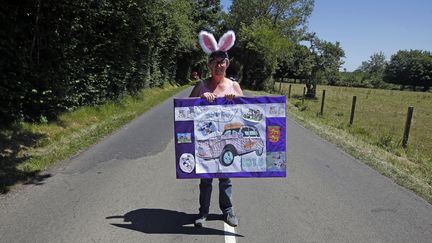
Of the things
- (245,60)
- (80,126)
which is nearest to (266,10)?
(245,60)

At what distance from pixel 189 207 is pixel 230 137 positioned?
4.27 feet

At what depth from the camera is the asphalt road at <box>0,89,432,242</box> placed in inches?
169

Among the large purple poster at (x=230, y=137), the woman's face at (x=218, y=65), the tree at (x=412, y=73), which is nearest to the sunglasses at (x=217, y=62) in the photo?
the woman's face at (x=218, y=65)

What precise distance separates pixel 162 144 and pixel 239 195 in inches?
165

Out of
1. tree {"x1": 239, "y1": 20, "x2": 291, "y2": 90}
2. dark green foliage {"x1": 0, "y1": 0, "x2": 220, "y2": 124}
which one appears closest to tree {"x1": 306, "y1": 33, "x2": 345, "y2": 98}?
tree {"x1": 239, "y1": 20, "x2": 291, "y2": 90}

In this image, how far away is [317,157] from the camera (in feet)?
28.6

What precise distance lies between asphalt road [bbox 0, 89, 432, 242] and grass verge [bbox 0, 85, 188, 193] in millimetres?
365

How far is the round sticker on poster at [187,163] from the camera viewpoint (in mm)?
4469

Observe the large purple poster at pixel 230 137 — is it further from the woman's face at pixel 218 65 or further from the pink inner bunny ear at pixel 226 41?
the pink inner bunny ear at pixel 226 41

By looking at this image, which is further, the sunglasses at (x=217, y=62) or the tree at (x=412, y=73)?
the tree at (x=412, y=73)

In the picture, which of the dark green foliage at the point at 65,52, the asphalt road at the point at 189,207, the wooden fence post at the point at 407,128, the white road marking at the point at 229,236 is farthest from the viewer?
the wooden fence post at the point at 407,128

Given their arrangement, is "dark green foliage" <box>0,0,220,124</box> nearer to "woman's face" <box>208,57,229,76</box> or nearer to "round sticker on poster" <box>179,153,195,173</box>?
"round sticker on poster" <box>179,153,195,173</box>

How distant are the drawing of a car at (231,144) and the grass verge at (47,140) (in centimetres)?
318

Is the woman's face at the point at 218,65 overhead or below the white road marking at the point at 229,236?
overhead
